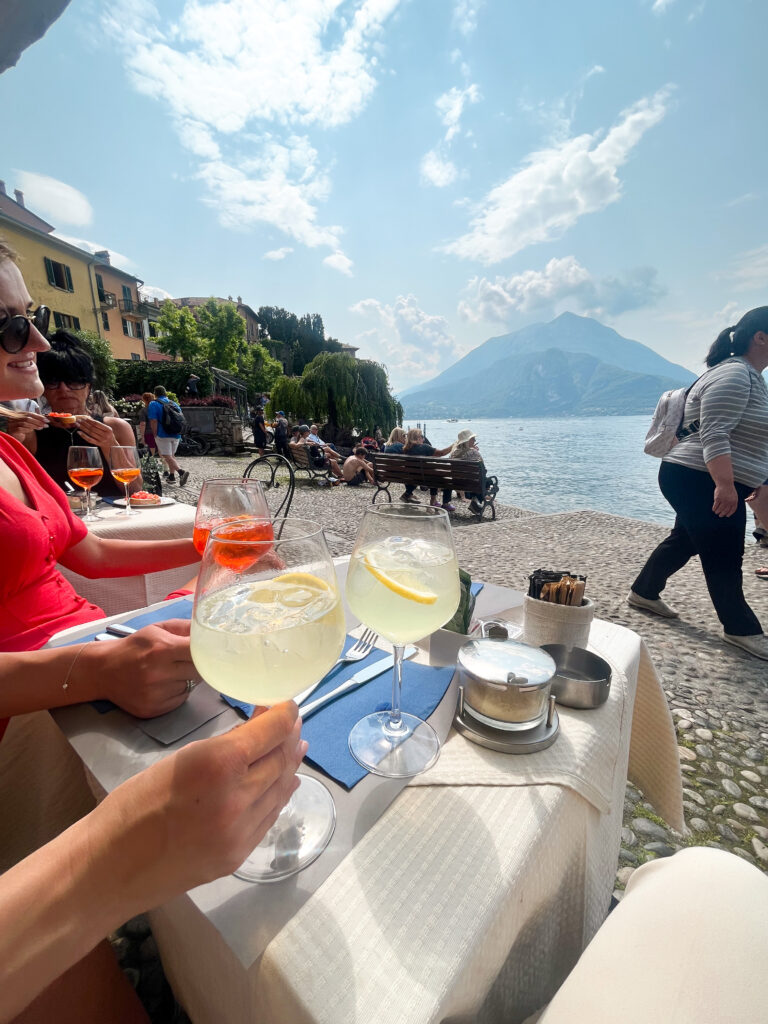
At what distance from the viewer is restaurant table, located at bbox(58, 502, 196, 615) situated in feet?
7.53

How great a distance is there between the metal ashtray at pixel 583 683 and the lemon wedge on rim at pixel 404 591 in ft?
1.14

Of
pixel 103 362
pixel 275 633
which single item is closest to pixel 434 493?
pixel 275 633

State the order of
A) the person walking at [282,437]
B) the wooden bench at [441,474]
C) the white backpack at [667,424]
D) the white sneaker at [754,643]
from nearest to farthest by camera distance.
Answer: the white sneaker at [754,643] → the white backpack at [667,424] → the wooden bench at [441,474] → the person walking at [282,437]

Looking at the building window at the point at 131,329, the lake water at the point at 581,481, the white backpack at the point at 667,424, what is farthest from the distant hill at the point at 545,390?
the white backpack at the point at 667,424

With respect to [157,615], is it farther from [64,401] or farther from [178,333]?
[178,333]

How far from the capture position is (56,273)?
2617 cm

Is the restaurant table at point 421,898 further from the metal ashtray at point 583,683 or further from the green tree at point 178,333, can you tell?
the green tree at point 178,333

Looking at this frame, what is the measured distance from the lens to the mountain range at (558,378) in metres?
108

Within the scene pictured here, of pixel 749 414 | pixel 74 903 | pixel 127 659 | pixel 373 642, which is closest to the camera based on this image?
pixel 74 903

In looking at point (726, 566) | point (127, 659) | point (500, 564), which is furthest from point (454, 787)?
point (500, 564)

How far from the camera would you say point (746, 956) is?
0.58 meters

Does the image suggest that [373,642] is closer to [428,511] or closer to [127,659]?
[428,511]

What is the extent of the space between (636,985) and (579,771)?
0.83 ft

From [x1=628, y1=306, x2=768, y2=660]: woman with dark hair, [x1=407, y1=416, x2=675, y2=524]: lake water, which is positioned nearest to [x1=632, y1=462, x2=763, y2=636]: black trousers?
[x1=628, y1=306, x2=768, y2=660]: woman with dark hair
